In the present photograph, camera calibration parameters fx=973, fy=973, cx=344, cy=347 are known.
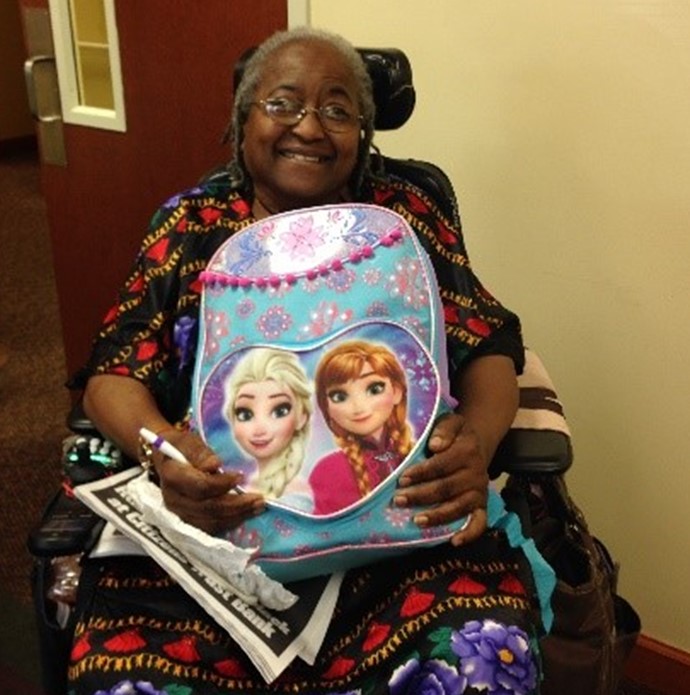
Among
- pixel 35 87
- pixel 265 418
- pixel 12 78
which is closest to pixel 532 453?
pixel 265 418

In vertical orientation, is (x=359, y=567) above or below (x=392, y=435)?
below

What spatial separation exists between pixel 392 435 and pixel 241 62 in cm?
67

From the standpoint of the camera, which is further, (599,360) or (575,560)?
(599,360)

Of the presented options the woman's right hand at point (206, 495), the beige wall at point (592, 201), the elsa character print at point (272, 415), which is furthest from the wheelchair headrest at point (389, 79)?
the woman's right hand at point (206, 495)

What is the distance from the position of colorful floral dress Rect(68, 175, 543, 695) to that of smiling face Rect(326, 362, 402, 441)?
0.60ft

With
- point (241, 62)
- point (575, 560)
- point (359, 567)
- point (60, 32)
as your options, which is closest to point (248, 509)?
point (359, 567)

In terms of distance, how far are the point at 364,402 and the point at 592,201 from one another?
717 millimetres

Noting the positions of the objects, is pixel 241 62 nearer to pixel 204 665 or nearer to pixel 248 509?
pixel 248 509

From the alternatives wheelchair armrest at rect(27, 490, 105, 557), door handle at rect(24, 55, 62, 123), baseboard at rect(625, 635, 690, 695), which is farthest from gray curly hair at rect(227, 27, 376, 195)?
baseboard at rect(625, 635, 690, 695)

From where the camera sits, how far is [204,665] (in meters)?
1.15

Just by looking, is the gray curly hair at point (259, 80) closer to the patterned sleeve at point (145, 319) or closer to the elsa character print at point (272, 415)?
the patterned sleeve at point (145, 319)

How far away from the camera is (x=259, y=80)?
1.44m

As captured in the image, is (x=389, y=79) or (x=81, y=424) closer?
(x=81, y=424)

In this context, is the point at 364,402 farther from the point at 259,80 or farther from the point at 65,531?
the point at 259,80
